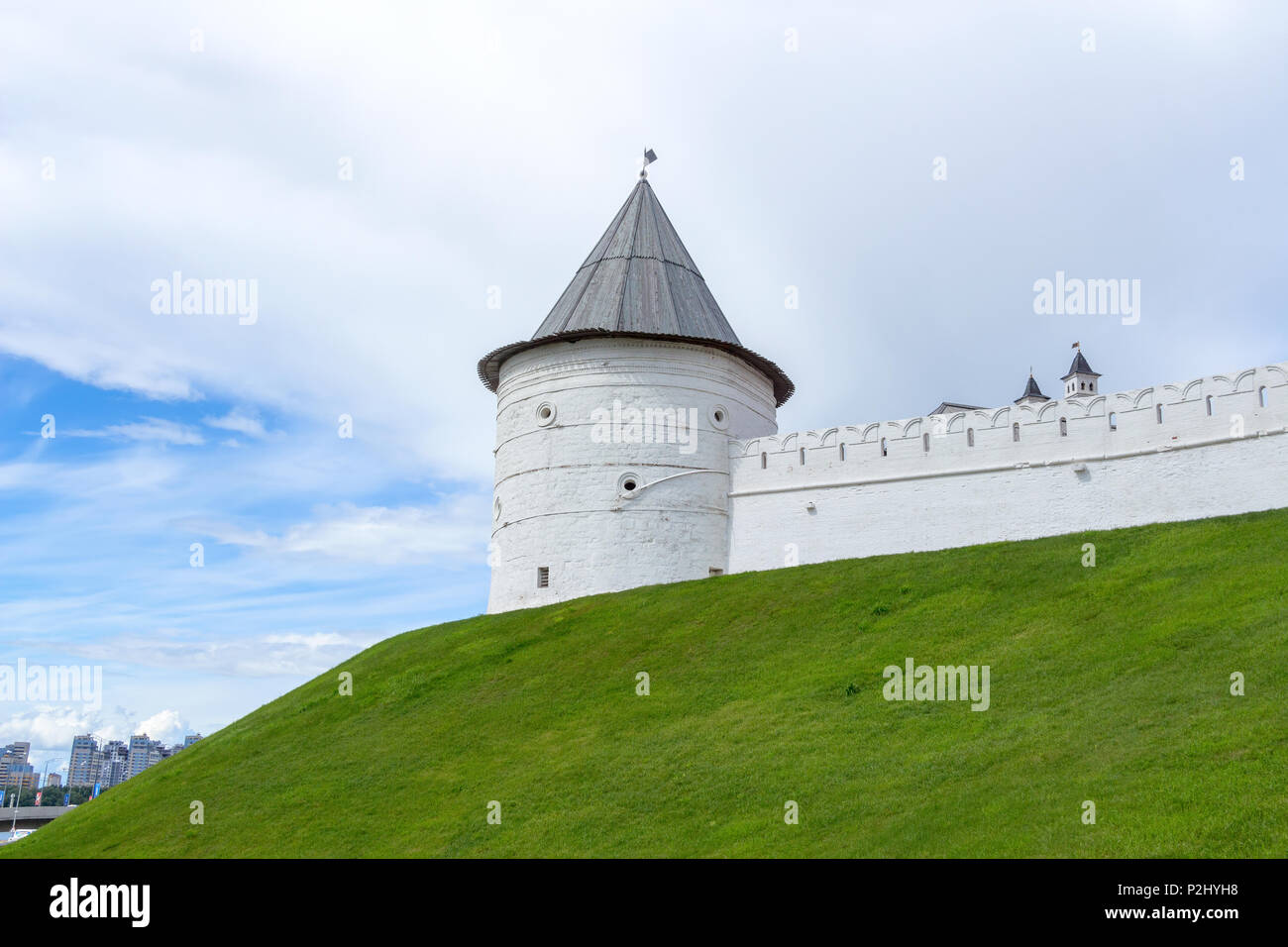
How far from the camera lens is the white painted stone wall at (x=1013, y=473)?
2080 cm

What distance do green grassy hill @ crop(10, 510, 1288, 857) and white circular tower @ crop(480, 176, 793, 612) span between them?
1.90 meters

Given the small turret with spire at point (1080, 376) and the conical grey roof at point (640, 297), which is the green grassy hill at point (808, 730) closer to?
the conical grey roof at point (640, 297)

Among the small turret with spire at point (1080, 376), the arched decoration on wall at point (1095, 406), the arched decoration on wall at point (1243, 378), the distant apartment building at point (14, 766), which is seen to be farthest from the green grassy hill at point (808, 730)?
the distant apartment building at point (14, 766)

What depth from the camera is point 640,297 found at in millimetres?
29000

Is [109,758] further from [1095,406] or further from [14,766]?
[1095,406]

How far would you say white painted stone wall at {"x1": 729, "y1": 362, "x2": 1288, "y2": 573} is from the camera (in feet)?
68.2

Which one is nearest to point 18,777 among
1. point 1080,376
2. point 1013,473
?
point 1080,376

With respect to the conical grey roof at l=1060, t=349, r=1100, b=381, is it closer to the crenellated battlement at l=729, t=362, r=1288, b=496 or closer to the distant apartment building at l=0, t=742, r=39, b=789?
the crenellated battlement at l=729, t=362, r=1288, b=496

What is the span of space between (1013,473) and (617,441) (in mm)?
9386

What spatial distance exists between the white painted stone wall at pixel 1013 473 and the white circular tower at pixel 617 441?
1249mm

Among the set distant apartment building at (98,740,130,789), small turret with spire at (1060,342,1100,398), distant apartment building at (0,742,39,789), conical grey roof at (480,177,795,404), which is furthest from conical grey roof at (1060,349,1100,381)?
distant apartment building at (98,740,130,789)
